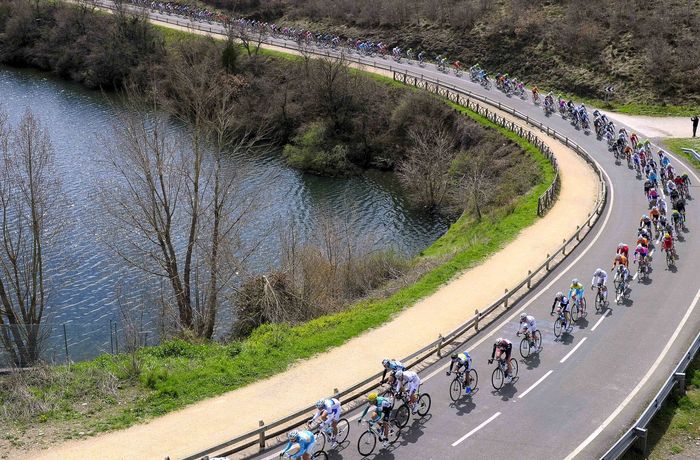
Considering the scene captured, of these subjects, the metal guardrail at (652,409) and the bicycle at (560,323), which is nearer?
the metal guardrail at (652,409)

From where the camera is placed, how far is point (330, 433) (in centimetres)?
2059

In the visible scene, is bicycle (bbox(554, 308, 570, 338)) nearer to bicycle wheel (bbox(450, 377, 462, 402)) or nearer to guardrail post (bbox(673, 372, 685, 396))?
guardrail post (bbox(673, 372, 685, 396))

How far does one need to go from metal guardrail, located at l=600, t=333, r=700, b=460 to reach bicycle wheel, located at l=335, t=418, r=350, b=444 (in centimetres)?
716

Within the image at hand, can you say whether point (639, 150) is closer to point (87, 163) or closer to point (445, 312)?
point (445, 312)

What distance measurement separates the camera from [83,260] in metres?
43.8

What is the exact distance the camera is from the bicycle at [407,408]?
2228cm

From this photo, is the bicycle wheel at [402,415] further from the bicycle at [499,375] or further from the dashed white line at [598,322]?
the dashed white line at [598,322]

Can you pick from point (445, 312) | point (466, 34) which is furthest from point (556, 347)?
point (466, 34)

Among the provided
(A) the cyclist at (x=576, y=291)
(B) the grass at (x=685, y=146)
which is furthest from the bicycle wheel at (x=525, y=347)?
(B) the grass at (x=685, y=146)

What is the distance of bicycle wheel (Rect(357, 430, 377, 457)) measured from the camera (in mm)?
21156

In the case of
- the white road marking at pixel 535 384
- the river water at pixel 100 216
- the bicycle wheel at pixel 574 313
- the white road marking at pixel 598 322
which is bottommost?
the river water at pixel 100 216

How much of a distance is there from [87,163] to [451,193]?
28355mm

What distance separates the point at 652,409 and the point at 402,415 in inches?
307

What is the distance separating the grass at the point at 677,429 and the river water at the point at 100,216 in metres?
22.6
